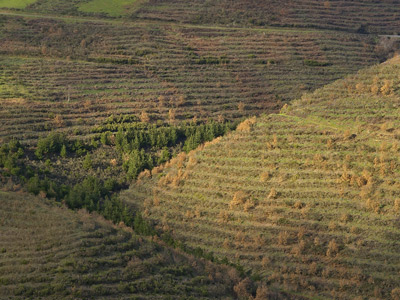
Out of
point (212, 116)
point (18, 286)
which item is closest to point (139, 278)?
point (18, 286)

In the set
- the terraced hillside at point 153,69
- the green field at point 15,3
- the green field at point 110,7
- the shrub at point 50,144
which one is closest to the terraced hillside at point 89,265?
the shrub at point 50,144

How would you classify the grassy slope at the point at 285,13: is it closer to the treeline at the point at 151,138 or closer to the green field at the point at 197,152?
the green field at the point at 197,152

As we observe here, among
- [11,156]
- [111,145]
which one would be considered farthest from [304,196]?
[11,156]

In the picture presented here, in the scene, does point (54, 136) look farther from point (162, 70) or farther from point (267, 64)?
point (267, 64)

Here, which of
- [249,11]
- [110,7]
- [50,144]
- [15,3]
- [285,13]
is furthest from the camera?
[15,3]

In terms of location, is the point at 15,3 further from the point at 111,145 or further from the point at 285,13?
the point at 111,145

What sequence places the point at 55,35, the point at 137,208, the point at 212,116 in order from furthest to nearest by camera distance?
1. the point at 55,35
2. the point at 212,116
3. the point at 137,208
